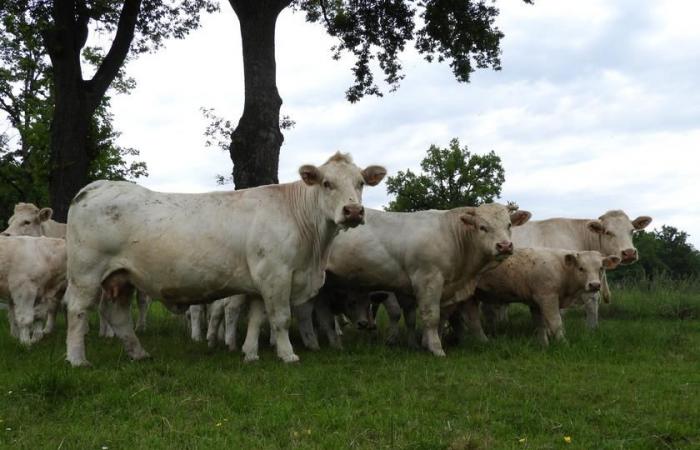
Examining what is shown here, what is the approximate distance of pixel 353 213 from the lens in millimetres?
8594

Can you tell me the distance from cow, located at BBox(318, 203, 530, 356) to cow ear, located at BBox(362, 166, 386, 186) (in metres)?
1.16

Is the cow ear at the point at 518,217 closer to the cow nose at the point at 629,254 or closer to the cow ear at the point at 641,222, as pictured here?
the cow nose at the point at 629,254

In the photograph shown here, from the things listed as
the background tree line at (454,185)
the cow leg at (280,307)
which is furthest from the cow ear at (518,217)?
the background tree line at (454,185)

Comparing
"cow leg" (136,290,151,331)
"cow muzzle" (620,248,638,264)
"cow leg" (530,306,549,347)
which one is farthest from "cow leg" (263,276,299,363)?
"cow muzzle" (620,248,638,264)

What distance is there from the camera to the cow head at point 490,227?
32.4 feet

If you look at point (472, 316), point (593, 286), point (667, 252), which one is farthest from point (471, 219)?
point (667, 252)

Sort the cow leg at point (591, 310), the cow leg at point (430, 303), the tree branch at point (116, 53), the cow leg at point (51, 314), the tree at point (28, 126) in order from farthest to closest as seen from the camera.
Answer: the tree at point (28, 126) < the tree branch at point (116, 53) < the cow leg at point (591, 310) < the cow leg at point (51, 314) < the cow leg at point (430, 303)

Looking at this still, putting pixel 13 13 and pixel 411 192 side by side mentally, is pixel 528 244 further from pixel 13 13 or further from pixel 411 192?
pixel 411 192

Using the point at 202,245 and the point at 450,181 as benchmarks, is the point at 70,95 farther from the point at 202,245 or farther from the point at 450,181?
the point at 450,181

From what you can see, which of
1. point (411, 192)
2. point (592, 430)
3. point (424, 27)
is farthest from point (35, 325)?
point (411, 192)

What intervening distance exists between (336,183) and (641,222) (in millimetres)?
8262

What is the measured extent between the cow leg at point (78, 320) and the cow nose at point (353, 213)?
3.28m

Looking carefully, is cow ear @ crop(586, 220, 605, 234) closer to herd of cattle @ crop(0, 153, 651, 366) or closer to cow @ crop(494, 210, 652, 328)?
cow @ crop(494, 210, 652, 328)

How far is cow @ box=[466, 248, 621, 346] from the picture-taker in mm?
10711
